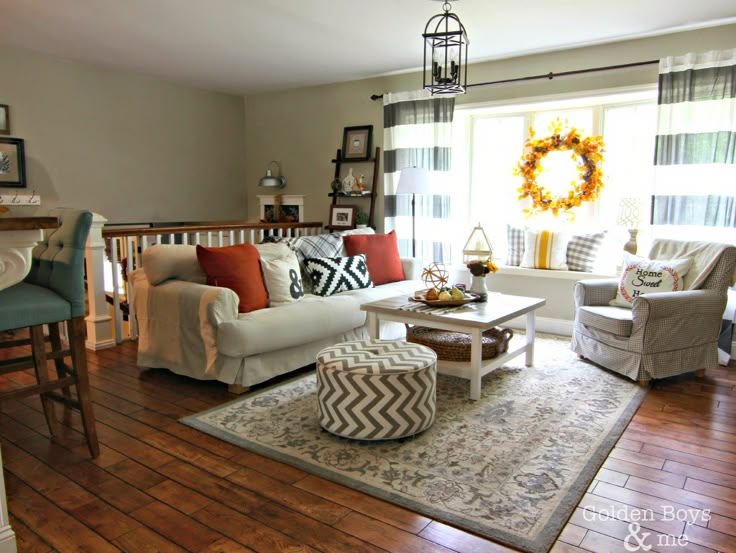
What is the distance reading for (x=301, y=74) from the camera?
5695 mm

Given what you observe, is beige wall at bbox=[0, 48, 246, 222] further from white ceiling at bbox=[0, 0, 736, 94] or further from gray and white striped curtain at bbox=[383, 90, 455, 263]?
gray and white striped curtain at bbox=[383, 90, 455, 263]

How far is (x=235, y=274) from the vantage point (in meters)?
3.48

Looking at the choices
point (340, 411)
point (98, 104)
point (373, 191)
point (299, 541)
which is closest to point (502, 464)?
point (340, 411)

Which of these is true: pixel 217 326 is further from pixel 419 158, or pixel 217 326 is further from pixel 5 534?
pixel 419 158

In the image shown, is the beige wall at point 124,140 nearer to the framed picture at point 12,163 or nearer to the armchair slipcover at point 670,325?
the framed picture at point 12,163

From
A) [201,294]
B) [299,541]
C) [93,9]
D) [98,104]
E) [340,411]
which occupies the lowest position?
[299,541]

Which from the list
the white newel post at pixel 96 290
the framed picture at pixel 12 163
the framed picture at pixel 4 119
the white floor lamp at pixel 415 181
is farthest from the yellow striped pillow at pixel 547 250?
the framed picture at pixel 4 119

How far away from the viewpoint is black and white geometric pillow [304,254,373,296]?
4.08m

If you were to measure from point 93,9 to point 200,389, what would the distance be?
2.72 m

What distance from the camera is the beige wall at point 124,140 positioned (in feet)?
16.3

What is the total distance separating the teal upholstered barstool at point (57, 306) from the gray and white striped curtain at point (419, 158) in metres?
3.36

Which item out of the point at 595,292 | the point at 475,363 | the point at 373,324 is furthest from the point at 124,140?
the point at 595,292

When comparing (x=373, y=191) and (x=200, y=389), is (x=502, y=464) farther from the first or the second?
(x=373, y=191)

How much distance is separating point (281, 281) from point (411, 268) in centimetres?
158
